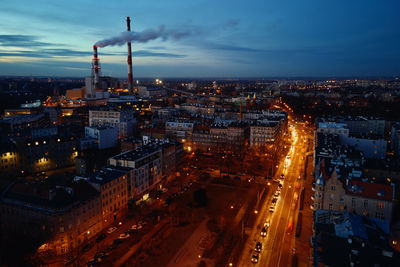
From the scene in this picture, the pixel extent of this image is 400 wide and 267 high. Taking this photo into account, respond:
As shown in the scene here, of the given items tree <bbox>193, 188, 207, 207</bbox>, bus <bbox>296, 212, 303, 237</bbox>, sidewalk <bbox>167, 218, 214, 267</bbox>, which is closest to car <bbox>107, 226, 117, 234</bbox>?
sidewalk <bbox>167, 218, 214, 267</bbox>

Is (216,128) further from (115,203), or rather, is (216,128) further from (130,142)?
(115,203)

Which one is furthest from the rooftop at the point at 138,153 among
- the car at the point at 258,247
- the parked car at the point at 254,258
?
the parked car at the point at 254,258

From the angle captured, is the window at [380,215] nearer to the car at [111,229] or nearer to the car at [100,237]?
the car at [111,229]

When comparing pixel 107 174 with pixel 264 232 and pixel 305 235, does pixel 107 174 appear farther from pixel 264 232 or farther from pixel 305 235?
pixel 305 235

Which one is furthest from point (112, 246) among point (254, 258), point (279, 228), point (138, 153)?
point (279, 228)

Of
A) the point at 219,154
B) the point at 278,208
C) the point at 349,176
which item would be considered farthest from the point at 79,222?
the point at 219,154

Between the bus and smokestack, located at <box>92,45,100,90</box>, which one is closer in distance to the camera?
the bus

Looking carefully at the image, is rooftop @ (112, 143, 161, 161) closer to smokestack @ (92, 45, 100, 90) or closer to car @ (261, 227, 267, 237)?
car @ (261, 227, 267, 237)

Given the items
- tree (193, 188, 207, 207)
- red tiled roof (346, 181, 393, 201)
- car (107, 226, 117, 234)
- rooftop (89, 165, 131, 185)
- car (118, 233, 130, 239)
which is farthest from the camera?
tree (193, 188, 207, 207)
